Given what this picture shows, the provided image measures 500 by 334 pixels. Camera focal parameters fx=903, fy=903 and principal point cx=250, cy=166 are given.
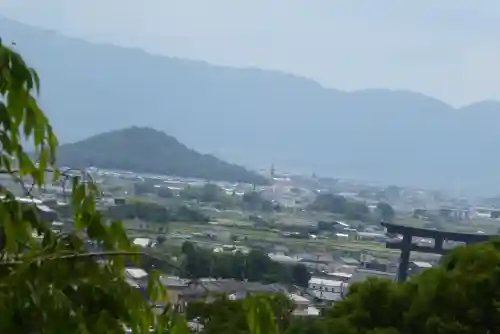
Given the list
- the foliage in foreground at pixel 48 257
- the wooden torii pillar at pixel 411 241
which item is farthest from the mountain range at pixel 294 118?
the foliage in foreground at pixel 48 257

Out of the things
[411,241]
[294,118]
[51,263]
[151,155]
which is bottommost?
[411,241]

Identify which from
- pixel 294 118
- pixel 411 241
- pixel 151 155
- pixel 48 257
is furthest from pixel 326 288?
pixel 294 118

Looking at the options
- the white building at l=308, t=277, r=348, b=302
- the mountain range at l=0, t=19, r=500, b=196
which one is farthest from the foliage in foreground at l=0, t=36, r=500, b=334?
the mountain range at l=0, t=19, r=500, b=196

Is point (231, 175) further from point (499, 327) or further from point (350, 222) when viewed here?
point (499, 327)

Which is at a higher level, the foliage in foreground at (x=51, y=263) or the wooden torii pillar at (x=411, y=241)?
the foliage in foreground at (x=51, y=263)

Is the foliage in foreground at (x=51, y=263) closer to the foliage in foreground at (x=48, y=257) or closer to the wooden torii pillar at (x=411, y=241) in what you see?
the foliage in foreground at (x=48, y=257)

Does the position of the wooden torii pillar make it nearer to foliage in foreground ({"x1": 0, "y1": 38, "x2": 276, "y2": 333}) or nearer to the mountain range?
foliage in foreground ({"x1": 0, "y1": 38, "x2": 276, "y2": 333})

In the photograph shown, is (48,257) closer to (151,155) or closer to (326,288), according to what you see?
(326,288)
